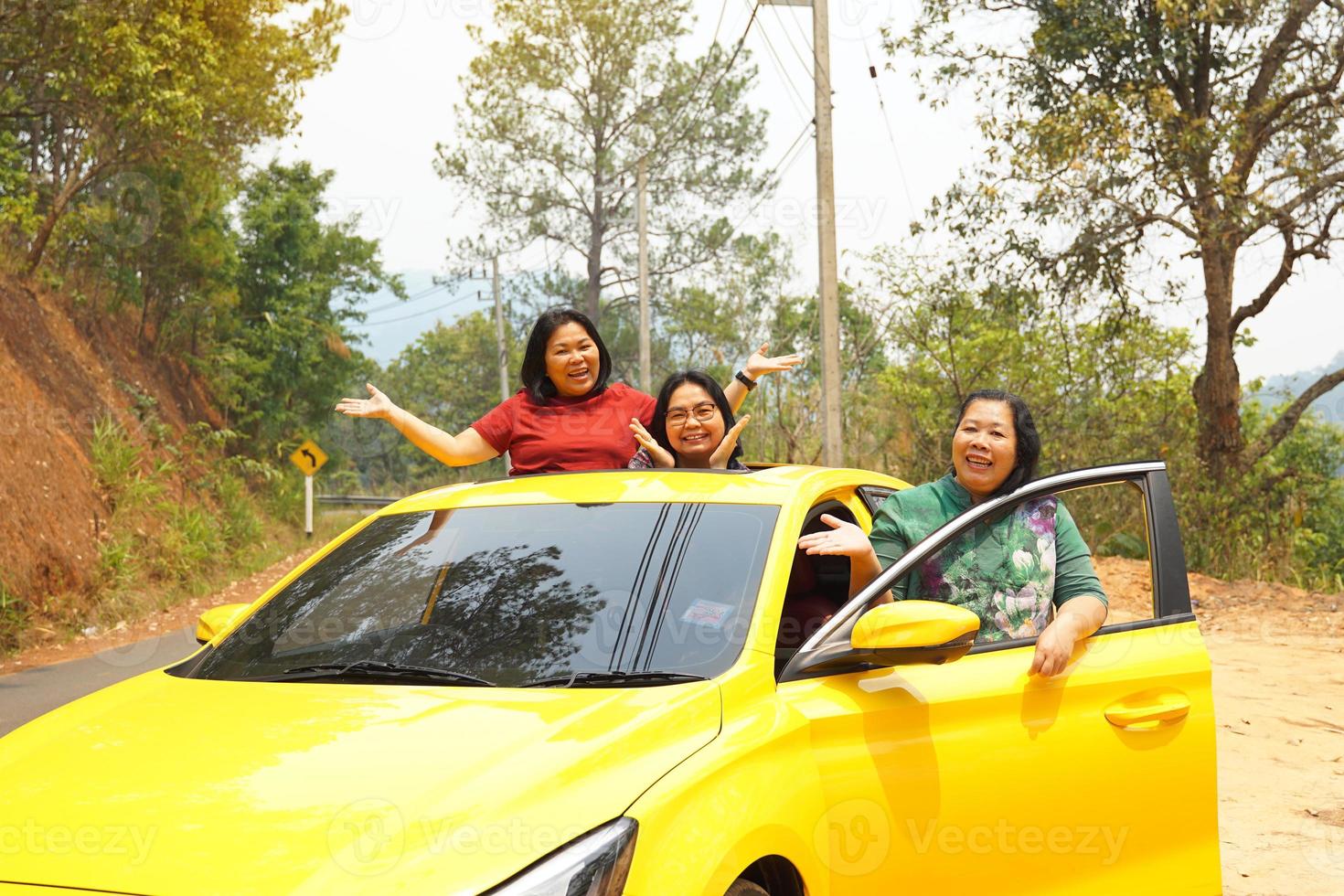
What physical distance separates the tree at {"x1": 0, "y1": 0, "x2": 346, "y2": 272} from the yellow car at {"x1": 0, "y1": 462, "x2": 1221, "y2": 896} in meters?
13.1

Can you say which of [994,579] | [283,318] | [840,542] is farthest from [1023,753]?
[283,318]

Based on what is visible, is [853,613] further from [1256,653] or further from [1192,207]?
[1192,207]

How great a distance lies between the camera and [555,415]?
515 cm

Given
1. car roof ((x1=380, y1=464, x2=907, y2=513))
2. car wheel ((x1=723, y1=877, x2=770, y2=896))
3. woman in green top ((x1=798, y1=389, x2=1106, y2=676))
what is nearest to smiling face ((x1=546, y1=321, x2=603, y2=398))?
car roof ((x1=380, y1=464, x2=907, y2=513))

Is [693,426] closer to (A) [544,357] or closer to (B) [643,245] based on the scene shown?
(A) [544,357]

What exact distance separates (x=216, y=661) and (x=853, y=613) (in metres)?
1.72

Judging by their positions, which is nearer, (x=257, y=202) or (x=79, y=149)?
(x=79, y=149)

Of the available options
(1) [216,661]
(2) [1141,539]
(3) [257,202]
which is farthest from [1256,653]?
(3) [257,202]

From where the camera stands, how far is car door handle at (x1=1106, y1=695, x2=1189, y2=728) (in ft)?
11.3

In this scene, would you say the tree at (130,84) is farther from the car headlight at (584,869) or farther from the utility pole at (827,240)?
the car headlight at (584,869)

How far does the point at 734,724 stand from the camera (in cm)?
280

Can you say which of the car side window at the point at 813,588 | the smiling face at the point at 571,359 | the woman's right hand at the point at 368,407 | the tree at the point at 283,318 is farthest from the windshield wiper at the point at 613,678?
the tree at the point at 283,318

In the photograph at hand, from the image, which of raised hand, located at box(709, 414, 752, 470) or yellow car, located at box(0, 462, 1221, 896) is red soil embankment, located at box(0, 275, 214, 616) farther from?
yellow car, located at box(0, 462, 1221, 896)

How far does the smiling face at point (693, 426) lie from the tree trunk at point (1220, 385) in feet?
47.7
